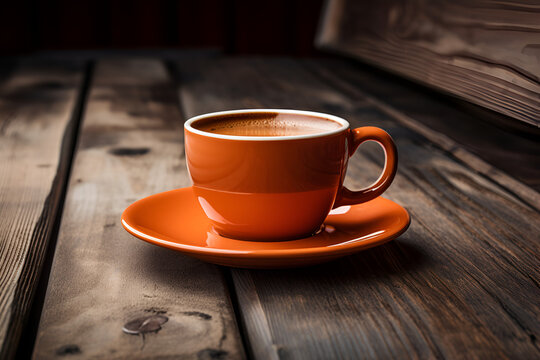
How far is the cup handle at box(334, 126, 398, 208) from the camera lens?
1.81 ft

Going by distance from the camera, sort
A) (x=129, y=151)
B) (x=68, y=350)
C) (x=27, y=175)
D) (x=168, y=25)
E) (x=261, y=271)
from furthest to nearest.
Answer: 1. (x=168, y=25)
2. (x=129, y=151)
3. (x=27, y=175)
4. (x=261, y=271)
5. (x=68, y=350)

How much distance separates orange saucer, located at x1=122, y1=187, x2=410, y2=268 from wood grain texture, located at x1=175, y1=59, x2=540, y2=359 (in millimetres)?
25

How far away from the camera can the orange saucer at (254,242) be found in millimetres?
449

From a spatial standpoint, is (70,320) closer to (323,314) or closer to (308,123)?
(323,314)

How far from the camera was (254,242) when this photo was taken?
527 millimetres

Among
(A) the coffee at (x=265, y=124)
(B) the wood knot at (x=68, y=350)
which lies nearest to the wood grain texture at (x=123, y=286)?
(B) the wood knot at (x=68, y=350)

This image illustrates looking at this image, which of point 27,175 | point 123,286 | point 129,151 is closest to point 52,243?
point 123,286

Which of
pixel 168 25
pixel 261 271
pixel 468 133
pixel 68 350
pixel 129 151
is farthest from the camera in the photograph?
pixel 168 25

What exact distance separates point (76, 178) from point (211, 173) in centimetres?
33

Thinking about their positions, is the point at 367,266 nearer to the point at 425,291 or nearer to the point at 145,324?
the point at 425,291

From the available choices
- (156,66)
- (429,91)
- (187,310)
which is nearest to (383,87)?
(429,91)

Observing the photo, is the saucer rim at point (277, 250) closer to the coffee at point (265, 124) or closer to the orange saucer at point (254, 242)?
the orange saucer at point (254, 242)

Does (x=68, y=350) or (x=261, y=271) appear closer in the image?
(x=68, y=350)

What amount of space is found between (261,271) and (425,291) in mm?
138
